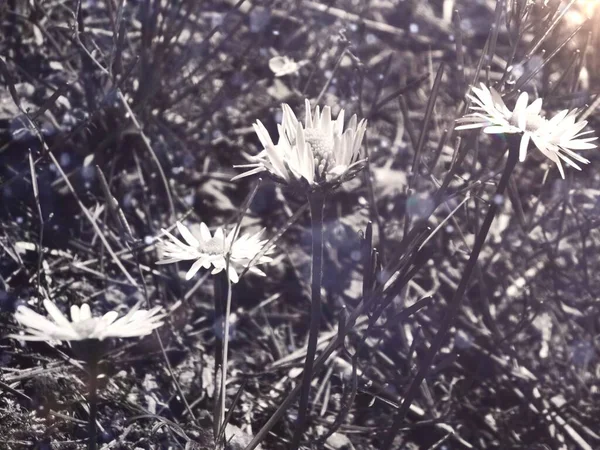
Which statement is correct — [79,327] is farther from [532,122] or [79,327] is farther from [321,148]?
[532,122]

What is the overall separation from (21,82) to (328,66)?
4.02 ft

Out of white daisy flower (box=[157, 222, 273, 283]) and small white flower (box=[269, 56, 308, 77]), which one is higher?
small white flower (box=[269, 56, 308, 77])

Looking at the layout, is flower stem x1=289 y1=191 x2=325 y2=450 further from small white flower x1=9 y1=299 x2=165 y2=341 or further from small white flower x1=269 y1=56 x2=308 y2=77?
small white flower x1=269 y1=56 x2=308 y2=77

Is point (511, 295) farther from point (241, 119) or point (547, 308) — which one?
point (241, 119)

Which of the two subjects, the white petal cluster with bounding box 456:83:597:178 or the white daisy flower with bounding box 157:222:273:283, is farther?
the white daisy flower with bounding box 157:222:273:283

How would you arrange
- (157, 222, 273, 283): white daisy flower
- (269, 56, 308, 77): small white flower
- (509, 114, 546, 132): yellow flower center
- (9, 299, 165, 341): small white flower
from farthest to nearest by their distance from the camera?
1. (269, 56, 308, 77): small white flower
2. (157, 222, 273, 283): white daisy flower
3. (509, 114, 546, 132): yellow flower center
4. (9, 299, 165, 341): small white flower

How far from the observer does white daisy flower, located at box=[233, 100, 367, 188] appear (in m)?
1.18

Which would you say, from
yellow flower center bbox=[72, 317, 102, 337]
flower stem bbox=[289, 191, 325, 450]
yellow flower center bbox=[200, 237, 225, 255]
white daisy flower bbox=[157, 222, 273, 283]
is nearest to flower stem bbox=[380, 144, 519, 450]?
flower stem bbox=[289, 191, 325, 450]

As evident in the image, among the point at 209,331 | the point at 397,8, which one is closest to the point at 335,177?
the point at 209,331

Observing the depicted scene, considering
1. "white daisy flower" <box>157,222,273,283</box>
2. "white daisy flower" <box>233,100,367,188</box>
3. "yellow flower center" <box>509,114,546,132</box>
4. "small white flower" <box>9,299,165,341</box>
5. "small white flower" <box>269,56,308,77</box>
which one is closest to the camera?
"small white flower" <box>9,299,165,341</box>

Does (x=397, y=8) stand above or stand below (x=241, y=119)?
above

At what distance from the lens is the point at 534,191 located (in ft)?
8.80

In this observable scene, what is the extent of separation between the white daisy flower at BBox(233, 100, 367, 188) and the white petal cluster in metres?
0.23

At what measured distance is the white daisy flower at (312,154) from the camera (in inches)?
46.6
